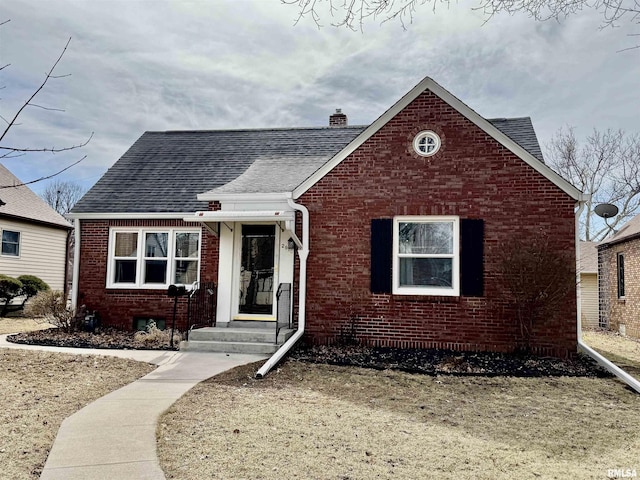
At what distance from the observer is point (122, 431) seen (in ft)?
15.8

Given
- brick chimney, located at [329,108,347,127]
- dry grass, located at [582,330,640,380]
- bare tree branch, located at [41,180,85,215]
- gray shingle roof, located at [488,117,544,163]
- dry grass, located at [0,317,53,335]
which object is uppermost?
bare tree branch, located at [41,180,85,215]

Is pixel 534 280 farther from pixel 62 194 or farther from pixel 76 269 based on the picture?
pixel 62 194

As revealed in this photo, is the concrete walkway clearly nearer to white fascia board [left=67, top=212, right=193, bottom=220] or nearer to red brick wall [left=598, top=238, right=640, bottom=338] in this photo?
white fascia board [left=67, top=212, right=193, bottom=220]

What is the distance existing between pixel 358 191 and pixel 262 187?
2.32 m

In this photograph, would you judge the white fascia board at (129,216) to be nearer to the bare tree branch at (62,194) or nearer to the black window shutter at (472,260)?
the black window shutter at (472,260)

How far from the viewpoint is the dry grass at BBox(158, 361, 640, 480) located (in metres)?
4.15

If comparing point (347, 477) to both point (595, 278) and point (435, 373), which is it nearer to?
point (435, 373)

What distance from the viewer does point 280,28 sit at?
6.40m

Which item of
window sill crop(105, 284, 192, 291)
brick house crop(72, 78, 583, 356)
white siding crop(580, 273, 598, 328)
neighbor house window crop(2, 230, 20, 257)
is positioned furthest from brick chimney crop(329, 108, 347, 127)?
white siding crop(580, 273, 598, 328)

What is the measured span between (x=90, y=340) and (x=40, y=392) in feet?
14.5

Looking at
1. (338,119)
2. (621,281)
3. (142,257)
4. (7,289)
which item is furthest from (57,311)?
(621,281)

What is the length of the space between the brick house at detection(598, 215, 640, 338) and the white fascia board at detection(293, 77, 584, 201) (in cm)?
850

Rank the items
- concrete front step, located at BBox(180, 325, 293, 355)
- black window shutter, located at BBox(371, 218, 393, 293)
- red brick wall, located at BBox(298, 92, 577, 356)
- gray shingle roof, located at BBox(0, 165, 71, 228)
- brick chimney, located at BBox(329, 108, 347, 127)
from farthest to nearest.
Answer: gray shingle roof, located at BBox(0, 165, 71, 228)
brick chimney, located at BBox(329, 108, 347, 127)
black window shutter, located at BBox(371, 218, 393, 293)
concrete front step, located at BBox(180, 325, 293, 355)
red brick wall, located at BBox(298, 92, 577, 356)

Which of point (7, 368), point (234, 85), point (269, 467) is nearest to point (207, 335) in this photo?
point (7, 368)
